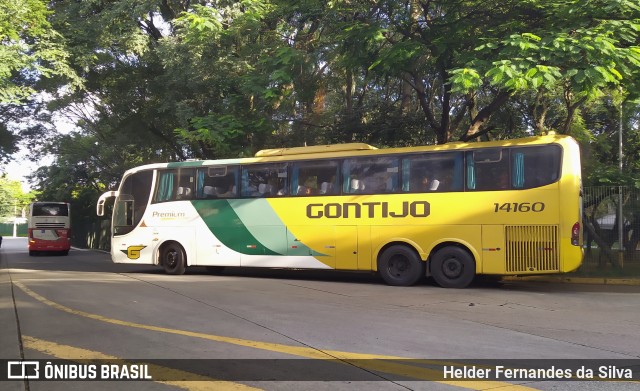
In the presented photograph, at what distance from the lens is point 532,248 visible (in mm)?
11445

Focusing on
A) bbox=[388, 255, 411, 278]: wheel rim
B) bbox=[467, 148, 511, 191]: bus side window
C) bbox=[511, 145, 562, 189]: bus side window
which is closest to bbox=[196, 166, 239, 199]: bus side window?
bbox=[388, 255, 411, 278]: wheel rim

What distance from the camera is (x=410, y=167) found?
12.8 metres

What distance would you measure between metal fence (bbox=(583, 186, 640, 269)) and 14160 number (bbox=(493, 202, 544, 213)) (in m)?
4.96

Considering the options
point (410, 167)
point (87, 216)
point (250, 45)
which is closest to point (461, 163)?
point (410, 167)

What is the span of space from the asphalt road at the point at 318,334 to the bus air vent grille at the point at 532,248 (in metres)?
0.65

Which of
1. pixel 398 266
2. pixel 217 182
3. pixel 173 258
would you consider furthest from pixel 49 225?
pixel 398 266

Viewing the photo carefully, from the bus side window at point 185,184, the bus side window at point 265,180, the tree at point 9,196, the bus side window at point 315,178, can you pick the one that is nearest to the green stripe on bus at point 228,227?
the bus side window at point 185,184

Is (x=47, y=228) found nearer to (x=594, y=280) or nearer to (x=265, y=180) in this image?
(x=265, y=180)

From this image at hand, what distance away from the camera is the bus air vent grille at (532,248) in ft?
36.7

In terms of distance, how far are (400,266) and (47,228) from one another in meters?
23.0

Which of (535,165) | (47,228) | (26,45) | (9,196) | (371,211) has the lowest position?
(47,228)

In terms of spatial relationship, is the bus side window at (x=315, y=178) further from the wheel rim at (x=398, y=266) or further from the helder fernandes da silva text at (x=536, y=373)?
the helder fernandes da silva text at (x=536, y=373)

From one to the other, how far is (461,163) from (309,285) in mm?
4757

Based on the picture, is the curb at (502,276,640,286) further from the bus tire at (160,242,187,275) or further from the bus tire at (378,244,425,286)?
the bus tire at (160,242,187,275)
